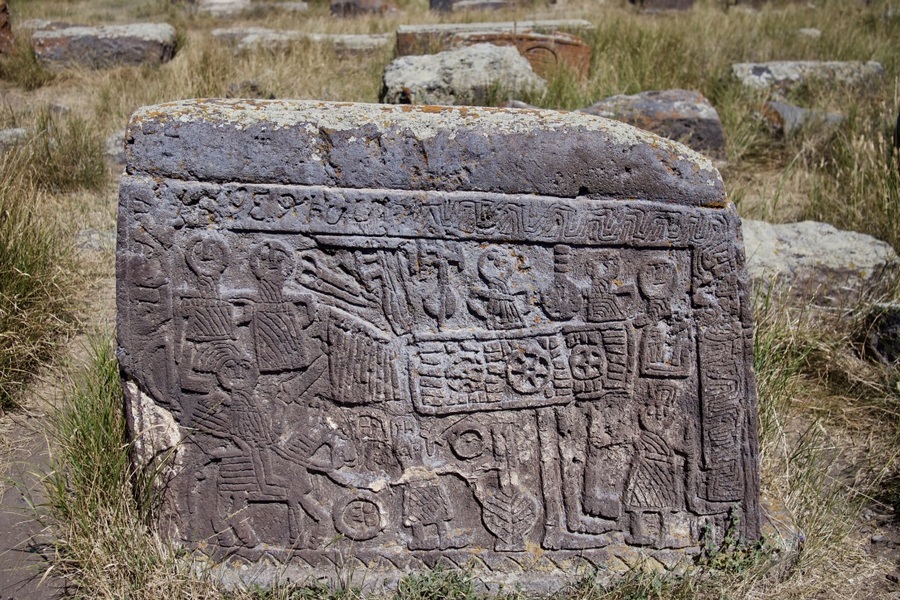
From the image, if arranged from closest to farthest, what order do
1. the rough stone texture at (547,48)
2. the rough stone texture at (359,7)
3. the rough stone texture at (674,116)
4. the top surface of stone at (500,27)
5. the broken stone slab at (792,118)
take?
the rough stone texture at (674,116) < the broken stone slab at (792,118) < the rough stone texture at (547,48) < the top surface of stone at (500,27) < the rough stone texture at (359,7)

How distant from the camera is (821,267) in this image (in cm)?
413

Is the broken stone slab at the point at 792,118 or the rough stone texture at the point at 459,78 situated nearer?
the broken stone slab at the point at 792,118

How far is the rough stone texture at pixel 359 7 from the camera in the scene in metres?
11.8

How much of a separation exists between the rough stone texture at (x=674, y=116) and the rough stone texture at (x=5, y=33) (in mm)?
5709

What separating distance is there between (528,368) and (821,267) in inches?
90.2

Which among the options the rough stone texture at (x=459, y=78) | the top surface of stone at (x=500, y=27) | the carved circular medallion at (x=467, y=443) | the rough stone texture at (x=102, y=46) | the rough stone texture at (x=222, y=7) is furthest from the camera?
the rough stone texture at (x=222, y=7)

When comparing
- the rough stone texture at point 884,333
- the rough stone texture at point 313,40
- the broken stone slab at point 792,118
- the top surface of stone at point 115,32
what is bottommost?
the rough stone texture at point 884,333

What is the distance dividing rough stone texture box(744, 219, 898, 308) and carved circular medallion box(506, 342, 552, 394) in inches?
75.0

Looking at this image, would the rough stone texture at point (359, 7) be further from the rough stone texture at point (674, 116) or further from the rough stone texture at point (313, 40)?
the rough stone texture at point (674, 116)

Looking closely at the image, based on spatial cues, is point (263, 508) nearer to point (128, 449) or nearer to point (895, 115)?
point (128, 449)

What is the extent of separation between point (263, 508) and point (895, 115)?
529 cm

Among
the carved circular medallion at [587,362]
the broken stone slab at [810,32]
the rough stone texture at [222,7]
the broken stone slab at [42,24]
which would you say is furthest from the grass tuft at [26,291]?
the rough stone texture at [222,7]

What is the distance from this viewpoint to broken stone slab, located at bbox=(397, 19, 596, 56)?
8.02 metres

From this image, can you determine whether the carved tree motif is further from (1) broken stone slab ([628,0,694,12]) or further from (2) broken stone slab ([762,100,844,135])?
(1) broken stone slab ([628,0,694,12])
